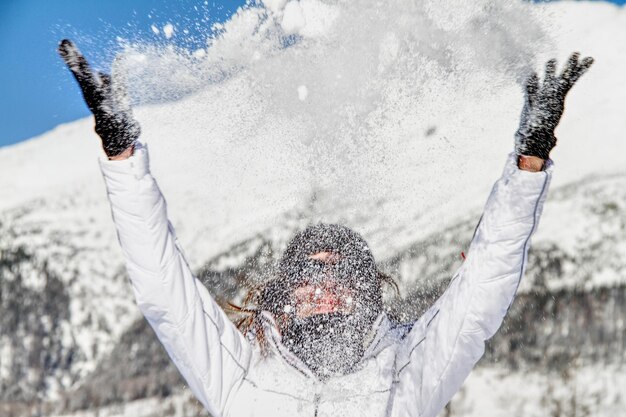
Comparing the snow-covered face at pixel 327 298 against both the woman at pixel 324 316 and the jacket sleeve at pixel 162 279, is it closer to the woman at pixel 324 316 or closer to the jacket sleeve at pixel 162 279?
the woman at pixel 324 316

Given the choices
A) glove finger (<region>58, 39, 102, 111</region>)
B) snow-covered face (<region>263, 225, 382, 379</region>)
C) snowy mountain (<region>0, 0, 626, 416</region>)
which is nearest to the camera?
glove finger (<region>58, 39, 102, 111</region>)

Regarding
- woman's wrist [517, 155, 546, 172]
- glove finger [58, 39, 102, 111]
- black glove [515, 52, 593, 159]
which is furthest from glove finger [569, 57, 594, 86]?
glove finger [58, 39, 102, 111]

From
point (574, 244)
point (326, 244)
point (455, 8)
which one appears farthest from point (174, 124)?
point (326, 244)

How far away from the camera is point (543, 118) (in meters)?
1.70

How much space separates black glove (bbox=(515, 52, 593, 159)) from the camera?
170 cm

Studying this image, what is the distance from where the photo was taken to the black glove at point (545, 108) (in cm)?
170

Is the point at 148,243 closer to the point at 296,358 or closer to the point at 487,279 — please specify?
the point at 296,358

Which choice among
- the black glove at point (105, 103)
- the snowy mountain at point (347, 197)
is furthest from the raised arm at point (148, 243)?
the snowy mountain at point (347, 197)

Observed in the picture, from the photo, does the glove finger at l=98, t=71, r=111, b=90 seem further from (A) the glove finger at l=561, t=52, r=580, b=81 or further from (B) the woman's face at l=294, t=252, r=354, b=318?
(A) the glove finger at l=561, t=52, r=580, b=81

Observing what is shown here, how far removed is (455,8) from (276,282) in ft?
25.2

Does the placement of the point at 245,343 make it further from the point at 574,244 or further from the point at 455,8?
the point at 574,244

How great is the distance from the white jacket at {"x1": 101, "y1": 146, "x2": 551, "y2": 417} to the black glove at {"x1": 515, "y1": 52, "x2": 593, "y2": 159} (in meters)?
0.06

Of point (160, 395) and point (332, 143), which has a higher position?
point (332, 143)

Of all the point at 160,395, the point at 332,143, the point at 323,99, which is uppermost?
the point at 323,99
